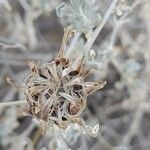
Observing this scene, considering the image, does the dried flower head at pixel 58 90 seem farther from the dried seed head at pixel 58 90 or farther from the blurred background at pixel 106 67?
the blurred background at pixel 106 67

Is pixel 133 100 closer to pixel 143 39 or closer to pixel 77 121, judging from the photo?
pixel 143 39

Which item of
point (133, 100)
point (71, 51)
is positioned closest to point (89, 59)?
point (71, 51)

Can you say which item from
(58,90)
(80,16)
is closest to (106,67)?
(80,16)

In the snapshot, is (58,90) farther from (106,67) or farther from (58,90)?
(106,67)

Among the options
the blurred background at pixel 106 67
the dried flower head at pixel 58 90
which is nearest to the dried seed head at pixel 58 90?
the dried flower head at pixel 58 90

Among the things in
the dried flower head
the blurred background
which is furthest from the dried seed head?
the blurred background

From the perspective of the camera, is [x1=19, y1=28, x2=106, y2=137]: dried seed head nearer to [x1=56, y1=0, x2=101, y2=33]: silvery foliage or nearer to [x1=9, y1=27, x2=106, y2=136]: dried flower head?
[x1=9, y1=27, x2=106, y2=136]: dried flower head
